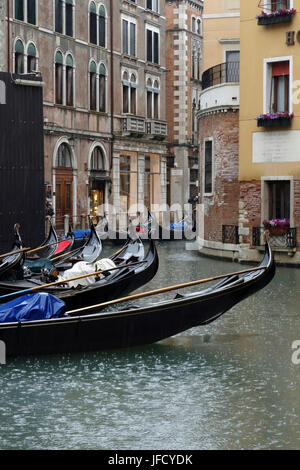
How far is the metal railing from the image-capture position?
56.0 feet

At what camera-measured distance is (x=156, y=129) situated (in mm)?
28047

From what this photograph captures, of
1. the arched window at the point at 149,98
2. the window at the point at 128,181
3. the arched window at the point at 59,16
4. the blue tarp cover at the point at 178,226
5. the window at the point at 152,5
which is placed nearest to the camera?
the arched window at the point at 59,16

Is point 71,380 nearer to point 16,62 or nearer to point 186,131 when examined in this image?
point 16,62

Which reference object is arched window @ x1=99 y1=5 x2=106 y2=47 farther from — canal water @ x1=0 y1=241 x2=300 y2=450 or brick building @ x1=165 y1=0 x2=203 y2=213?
canal water @ x1=0 y1=241 x2=300 y2=450

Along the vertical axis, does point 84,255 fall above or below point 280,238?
below

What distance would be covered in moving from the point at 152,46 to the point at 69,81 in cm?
557

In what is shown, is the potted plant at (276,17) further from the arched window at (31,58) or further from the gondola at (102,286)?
the arched window at (31,58)

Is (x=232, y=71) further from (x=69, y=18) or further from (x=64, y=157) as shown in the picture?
(x=69, y=18)

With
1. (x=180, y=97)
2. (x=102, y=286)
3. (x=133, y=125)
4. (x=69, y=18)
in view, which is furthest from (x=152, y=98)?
(x=102, y=286)

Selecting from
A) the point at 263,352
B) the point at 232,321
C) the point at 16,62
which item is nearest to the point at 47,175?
the point at 16,62

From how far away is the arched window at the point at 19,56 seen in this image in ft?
69.7

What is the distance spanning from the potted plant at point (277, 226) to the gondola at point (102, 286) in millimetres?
4406

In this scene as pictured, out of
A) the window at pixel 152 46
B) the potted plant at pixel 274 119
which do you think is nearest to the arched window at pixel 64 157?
the window at pixel 152 46

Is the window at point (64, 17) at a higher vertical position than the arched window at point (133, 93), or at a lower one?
higher
